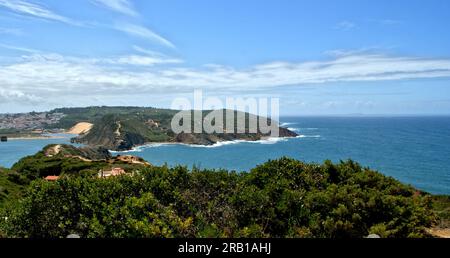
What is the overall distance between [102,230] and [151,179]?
3.89 metres

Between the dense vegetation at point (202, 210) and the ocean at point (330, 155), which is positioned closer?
the dense vegetation at point (202, 210)

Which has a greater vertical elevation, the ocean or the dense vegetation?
the dense vegetation

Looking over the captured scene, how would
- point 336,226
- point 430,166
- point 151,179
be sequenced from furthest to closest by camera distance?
point 430,166, point 151,179, point 336,226

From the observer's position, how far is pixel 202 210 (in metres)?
13.3

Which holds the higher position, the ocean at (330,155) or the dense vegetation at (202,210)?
the dense vegetation at (202,210)

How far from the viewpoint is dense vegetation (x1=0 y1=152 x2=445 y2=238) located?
11805 mm

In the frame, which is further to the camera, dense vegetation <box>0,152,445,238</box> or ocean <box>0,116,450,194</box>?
ocean <box>0,116,450,194</box>

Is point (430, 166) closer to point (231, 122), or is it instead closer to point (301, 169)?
point (301, 169)

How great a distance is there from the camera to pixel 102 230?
1143 centimetres

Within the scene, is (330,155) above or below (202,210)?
below

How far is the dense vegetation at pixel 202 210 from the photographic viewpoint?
38.7 ft
